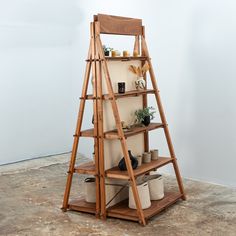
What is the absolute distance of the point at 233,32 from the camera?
174 inches

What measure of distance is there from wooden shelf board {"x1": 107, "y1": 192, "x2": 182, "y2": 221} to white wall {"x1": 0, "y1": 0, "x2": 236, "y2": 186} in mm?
904

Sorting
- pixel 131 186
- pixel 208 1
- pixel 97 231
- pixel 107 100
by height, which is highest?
pixel 208 1

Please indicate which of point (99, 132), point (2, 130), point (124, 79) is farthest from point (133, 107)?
point (2, 130)

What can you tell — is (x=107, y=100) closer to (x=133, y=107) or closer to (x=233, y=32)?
(x=133, y=107)

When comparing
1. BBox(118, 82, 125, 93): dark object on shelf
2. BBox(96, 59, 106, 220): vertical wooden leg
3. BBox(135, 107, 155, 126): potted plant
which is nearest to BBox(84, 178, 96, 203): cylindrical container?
BBox(96, 59, 106, 220): vertical wooden leg

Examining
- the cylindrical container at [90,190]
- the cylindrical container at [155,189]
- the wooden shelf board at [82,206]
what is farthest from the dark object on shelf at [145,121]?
the wooden shelf board at [82,206]

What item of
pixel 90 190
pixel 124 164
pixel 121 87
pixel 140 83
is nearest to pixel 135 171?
pixel 124 164

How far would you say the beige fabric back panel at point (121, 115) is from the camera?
12.7 feet

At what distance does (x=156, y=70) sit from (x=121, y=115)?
1.31 meters

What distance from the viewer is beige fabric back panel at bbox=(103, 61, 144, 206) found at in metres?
3.88

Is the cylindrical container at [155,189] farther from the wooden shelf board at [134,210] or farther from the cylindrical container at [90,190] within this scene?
the cylindrical container at [90,190]

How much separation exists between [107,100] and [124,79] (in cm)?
33

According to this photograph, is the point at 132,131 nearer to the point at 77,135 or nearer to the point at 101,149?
the point at 101,149

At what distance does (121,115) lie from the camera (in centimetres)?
404
